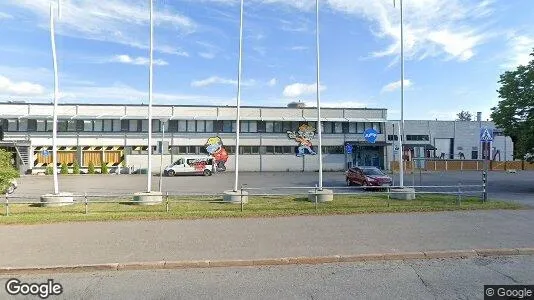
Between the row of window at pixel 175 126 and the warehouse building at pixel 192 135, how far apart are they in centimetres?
9

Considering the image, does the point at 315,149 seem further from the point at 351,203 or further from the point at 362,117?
the point at 351,203

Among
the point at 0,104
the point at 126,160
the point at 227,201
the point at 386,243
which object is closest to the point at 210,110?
the point at 126,160

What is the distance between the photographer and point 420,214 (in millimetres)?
11477

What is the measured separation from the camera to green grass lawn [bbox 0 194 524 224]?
35.8ft

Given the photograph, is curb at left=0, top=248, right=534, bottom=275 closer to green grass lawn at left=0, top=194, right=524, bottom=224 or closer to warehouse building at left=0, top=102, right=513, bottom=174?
green grass lawn at left=0, top=194, right=524, bottom=224

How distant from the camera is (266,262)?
6.71 metres

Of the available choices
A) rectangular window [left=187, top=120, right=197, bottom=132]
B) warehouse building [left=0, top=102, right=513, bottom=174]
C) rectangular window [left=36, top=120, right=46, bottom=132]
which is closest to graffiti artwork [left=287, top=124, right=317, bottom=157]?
warehouse building [left=0, top=102, right=513, bottom=174]

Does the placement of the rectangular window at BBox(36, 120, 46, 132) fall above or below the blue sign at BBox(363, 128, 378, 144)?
above

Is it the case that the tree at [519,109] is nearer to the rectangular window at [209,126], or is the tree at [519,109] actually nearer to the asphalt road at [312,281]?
the asphalt road at [312,281]

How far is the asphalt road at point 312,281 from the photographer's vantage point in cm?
526

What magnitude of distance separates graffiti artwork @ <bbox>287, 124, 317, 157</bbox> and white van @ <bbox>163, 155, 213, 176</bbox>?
10815 mm

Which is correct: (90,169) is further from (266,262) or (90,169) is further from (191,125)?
(266,262)

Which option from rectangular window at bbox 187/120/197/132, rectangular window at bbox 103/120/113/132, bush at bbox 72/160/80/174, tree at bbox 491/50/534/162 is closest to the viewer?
tree at bbox 491/50/534/162

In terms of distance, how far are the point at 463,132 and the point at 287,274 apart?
165 feet
